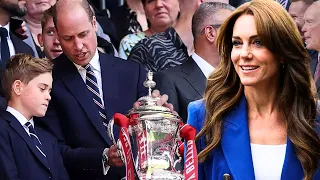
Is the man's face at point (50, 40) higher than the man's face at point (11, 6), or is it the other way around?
the man's face at point (11, 6)

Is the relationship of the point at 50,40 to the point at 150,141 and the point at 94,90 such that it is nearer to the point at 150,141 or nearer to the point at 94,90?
the point at 94,90

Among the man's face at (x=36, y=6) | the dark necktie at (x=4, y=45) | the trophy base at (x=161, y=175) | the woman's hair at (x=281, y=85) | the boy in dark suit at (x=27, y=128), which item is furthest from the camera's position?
the man's face at (x=36, y=6)

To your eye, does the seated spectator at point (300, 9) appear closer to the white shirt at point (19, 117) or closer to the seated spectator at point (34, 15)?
the seated spectator at point (34, 15)

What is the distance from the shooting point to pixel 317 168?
132 inches

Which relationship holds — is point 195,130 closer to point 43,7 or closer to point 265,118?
point 265,118

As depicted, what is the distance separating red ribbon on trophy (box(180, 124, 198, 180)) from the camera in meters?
3.07

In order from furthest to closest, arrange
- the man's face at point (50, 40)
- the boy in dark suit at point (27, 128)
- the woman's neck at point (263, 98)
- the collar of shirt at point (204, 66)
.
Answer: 1. the man's face at point (50, 40)
2. the collar of shirt at point (204, 66)
3. the boy in dark suit at point (27, 128)
4. the woman's neck at point (263, 98)

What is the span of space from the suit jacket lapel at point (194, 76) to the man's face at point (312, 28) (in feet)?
2.83

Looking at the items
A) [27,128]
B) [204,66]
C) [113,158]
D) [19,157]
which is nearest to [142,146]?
[113,158]

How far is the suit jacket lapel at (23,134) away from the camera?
16.0 feet

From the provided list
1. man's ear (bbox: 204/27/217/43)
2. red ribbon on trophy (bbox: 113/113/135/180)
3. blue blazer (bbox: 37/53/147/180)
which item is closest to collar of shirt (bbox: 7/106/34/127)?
blue blazer (bbox: 37/53/147/180)

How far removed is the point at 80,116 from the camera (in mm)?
5191

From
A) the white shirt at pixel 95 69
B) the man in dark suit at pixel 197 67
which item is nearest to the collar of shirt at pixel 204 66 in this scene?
the man in dark suit at pixel 197 67

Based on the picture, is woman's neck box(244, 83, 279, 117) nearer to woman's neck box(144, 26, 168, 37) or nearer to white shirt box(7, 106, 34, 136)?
white shirt box(7, 106, 34, 136)
